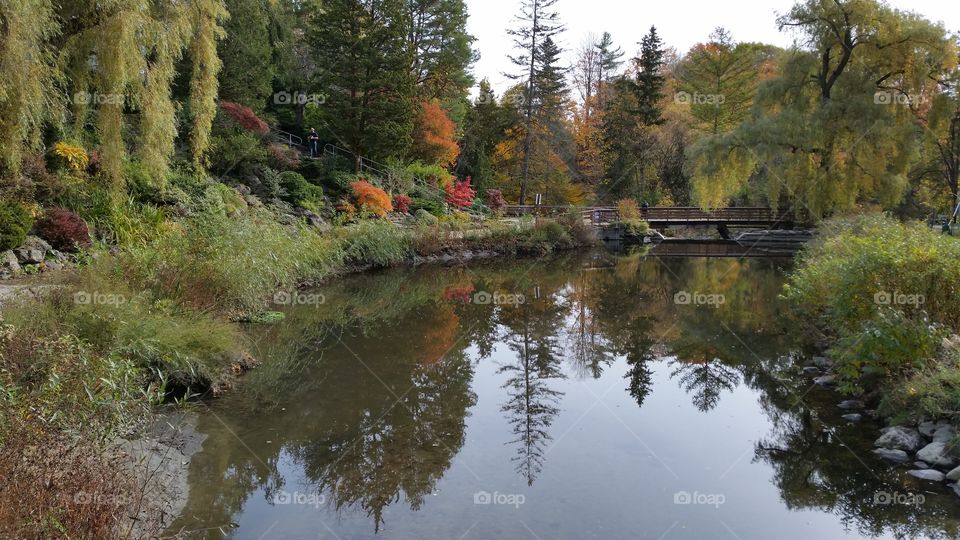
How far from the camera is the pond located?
15.8 ft

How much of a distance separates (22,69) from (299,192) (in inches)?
480

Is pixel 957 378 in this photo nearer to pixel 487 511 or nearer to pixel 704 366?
pixel 704 366

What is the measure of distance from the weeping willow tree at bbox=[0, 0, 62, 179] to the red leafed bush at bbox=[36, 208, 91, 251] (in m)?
2.61

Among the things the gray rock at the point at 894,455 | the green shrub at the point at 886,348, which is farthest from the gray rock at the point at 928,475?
the green shrub at the point at 886,348

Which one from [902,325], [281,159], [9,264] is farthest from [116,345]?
[281,159]

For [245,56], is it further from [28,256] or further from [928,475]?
[928,475]

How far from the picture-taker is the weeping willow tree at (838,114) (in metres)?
20.8

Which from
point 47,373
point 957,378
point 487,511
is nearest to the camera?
point 47,373

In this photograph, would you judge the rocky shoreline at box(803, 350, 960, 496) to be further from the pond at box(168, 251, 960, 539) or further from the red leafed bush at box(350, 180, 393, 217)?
the red leafed bush at box(350, 180, 393, 217)

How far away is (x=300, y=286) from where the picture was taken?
1419cm

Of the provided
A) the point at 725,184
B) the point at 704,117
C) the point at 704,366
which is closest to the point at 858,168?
the point at 725,184

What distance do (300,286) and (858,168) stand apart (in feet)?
65.5

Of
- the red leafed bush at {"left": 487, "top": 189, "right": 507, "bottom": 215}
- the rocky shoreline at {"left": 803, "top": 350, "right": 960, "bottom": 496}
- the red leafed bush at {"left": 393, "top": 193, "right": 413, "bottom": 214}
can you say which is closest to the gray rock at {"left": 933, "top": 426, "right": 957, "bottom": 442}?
the rocky shoreline at {"left": 803, "top": 350, "right": 960, "bottom": 496}

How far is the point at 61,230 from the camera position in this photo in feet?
37.1
